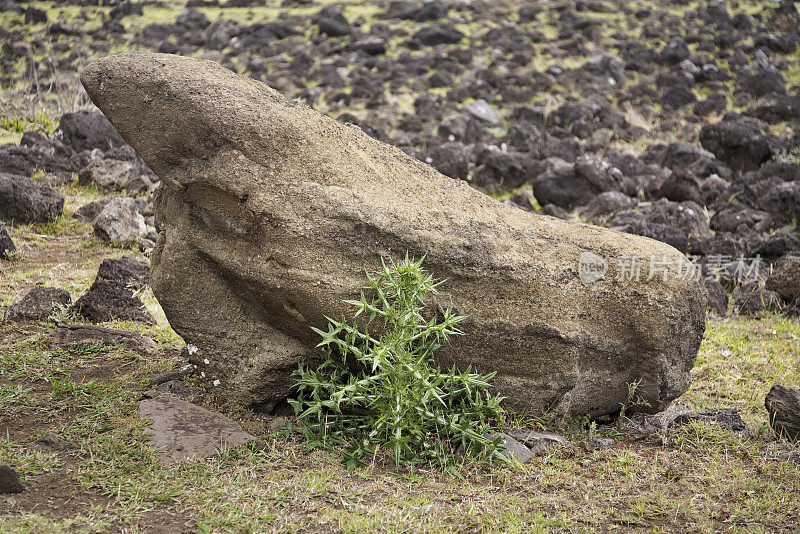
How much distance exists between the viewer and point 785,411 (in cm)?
551

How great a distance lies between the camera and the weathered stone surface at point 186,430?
4656 millimetres

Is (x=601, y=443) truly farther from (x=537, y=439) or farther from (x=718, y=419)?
(x=718, y=419)

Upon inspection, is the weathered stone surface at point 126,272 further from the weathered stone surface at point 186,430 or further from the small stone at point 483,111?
the small stone at point 483,111

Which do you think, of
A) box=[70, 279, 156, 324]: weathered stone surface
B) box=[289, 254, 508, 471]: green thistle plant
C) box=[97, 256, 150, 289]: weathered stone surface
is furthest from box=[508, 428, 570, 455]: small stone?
box=[97, 256, 150, 289]: weathered stone surface

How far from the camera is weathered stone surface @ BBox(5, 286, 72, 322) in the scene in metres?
6.83

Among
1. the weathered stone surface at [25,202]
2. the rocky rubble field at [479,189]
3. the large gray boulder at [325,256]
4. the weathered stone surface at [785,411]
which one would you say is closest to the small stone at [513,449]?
the rocky rubble field at [479,189]

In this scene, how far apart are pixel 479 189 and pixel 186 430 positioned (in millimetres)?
11196

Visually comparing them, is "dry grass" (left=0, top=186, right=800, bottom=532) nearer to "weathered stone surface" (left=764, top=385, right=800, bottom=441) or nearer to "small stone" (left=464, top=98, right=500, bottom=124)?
"weathered stone surface" (left=764, top=385, right=800, bottom=441)

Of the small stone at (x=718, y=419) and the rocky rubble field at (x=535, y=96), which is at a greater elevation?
the small stone at (x=718, y=419)

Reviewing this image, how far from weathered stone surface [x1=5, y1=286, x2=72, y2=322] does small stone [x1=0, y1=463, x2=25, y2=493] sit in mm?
3093

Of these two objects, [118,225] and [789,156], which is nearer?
[118,225]

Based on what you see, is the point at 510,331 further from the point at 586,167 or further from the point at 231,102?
the point at 586,167

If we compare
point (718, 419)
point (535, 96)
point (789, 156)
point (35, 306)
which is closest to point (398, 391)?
point (718, 419)

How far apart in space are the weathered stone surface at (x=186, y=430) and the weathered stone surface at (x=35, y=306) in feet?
7.44
